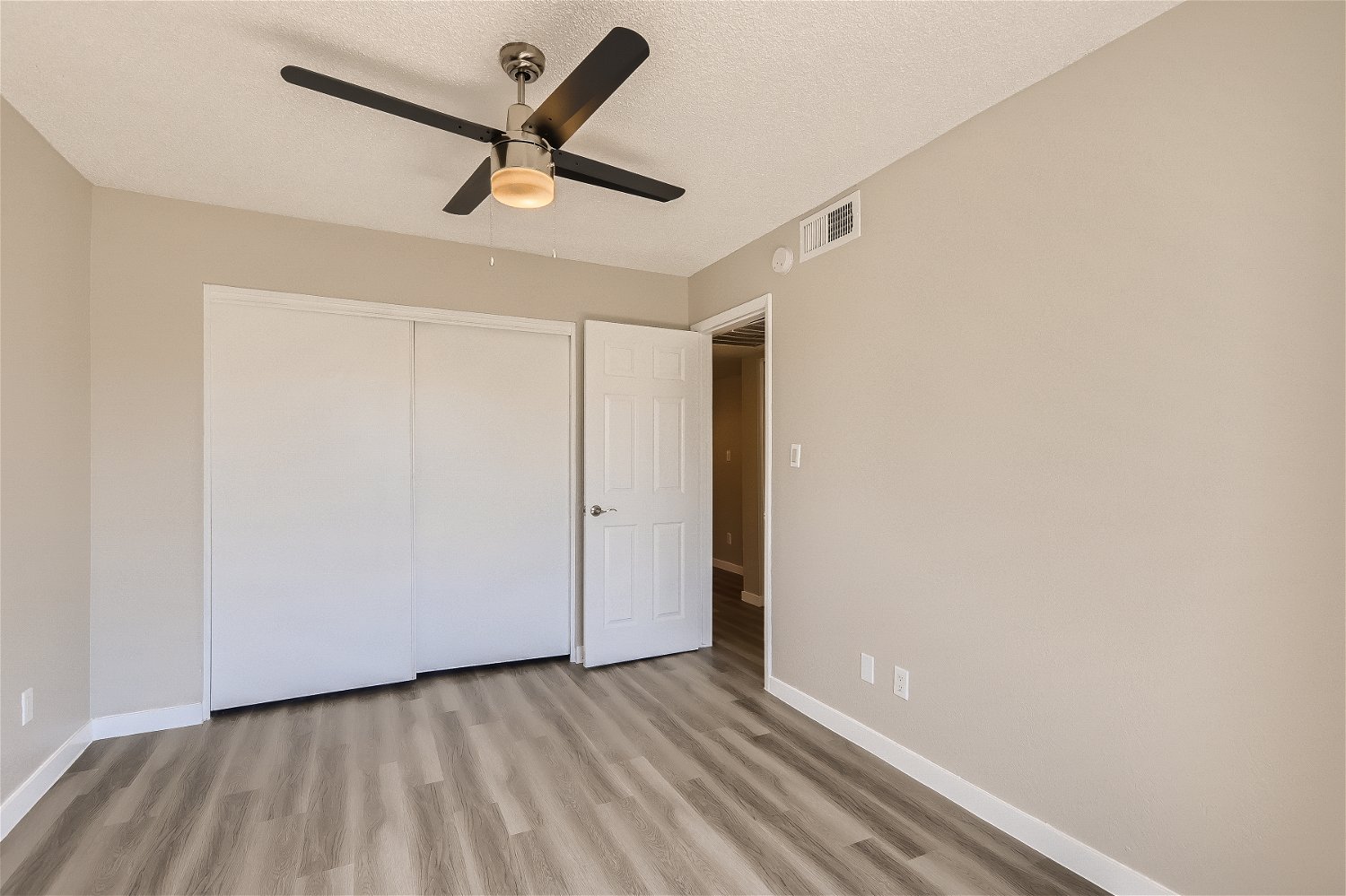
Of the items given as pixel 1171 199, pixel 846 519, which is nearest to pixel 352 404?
pixel 846 519

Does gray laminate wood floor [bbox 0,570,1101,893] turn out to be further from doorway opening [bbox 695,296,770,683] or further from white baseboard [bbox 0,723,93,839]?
doorway opening [bbox 695,296,770,683]

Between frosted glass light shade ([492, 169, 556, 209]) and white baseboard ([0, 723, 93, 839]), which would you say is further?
white baseboard ([0, 723, 93, 839])

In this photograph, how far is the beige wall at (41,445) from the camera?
2.03 m

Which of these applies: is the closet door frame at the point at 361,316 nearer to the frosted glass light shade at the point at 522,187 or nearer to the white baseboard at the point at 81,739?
the white baseboard at the point at 81,739

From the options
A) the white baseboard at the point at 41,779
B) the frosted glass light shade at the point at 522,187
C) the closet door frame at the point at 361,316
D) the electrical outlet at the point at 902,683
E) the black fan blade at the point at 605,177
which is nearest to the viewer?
the frosted glass light shade at the point at 522,187

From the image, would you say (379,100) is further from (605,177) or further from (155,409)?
(155,409)

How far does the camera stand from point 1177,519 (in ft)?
5.22

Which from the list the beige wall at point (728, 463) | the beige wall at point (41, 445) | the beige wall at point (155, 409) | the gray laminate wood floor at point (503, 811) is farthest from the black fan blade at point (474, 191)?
the beige wall at point (728, 463)

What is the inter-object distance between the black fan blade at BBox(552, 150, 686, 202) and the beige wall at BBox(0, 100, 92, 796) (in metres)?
1.87

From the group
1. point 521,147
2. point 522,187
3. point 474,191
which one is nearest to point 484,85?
point 474,191

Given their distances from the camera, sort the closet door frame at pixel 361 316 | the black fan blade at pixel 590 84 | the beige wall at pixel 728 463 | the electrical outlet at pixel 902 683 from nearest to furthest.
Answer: the black fan blade at pixel 590 84 → the electrical outlet at pixel 902 683 → the closet door frame at pixel 361 316 → the beige wall at pixel 728 463

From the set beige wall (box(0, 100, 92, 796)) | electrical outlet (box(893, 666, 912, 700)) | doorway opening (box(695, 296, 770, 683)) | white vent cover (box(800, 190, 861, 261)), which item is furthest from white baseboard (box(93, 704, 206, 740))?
white vent cover (box(800, 190, 861, 261))

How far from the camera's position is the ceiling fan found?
1.43 metres

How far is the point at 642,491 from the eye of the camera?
12.1ft
